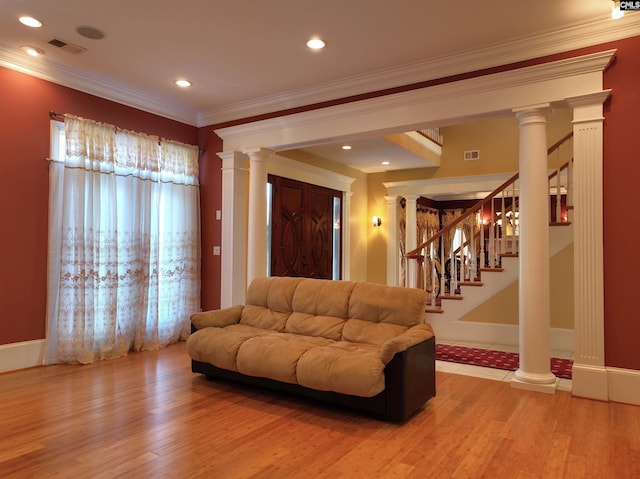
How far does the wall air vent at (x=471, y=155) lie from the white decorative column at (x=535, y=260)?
4297 millimetres

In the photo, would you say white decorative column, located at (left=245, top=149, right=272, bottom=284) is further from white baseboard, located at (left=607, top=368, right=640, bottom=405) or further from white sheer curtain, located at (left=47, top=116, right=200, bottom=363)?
white baseboard, located at (left=607, top=368, right=640, bottom=405)

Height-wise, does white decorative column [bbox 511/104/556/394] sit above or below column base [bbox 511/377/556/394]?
above

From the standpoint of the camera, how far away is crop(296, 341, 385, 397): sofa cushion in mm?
2955

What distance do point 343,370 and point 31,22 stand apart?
3.75 metres

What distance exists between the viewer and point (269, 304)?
436 centimetres

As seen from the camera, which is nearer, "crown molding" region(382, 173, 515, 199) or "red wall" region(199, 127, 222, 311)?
"red wall" region(199, 127, 222, 311)

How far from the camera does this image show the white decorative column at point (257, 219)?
215 inches

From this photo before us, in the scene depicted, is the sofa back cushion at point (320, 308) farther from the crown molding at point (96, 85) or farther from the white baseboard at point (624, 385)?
the crown molding at point (96, 85)

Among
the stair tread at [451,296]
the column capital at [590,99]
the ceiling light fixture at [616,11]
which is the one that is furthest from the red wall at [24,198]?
the ceiling light fixture at [616,11]

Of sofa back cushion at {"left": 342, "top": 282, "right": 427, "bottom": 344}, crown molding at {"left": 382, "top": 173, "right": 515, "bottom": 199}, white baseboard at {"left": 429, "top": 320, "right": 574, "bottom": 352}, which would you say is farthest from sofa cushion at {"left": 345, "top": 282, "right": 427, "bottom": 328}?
crown molding at {"left": 382, "top": 173, "right": 515, "bottom": 199}

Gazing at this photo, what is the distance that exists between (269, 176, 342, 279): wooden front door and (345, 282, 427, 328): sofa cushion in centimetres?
314

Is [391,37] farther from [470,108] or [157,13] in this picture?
[157,13]

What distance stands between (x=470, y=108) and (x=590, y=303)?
1987 mm

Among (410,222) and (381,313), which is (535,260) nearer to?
(381,313)
